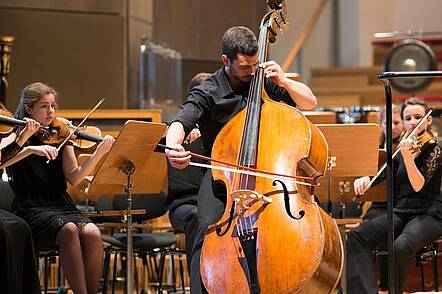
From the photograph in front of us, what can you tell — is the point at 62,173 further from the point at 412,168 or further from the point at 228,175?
the point at 412,168

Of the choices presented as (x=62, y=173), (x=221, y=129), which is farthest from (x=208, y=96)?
(x=62, y=173)

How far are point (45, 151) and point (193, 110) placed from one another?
782 mm

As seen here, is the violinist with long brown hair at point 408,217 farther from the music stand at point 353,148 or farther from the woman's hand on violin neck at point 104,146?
the woman's hand on violin neck at point 104,146

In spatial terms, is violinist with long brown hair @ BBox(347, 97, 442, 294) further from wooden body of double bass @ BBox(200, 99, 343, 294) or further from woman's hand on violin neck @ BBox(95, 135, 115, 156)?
woman's hand on violin neck @ BBox(95, 135, 115, 156)

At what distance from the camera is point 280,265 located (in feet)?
10.2

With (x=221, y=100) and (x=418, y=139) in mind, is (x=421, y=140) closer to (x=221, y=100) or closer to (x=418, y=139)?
(x=418, y=139)

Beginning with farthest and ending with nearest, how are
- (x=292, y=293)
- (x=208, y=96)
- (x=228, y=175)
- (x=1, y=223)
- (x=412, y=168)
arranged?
(x=412, y=168), (x=1, y=223), (x=208, y=96), (x=228, y=175), (x=292, y=293)

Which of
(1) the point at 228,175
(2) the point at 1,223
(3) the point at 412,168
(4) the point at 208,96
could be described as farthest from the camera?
(3) the point at 412,168

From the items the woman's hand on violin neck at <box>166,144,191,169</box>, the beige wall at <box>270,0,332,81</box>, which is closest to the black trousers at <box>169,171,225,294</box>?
the woman's hand on violin neck at <box>166,144,191,169</box>

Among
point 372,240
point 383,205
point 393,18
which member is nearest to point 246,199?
point 372,240

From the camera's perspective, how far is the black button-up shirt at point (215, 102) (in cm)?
359

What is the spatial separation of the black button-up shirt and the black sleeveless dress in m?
0.92

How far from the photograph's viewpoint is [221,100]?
3.62m

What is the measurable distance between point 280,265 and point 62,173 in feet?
5.25
